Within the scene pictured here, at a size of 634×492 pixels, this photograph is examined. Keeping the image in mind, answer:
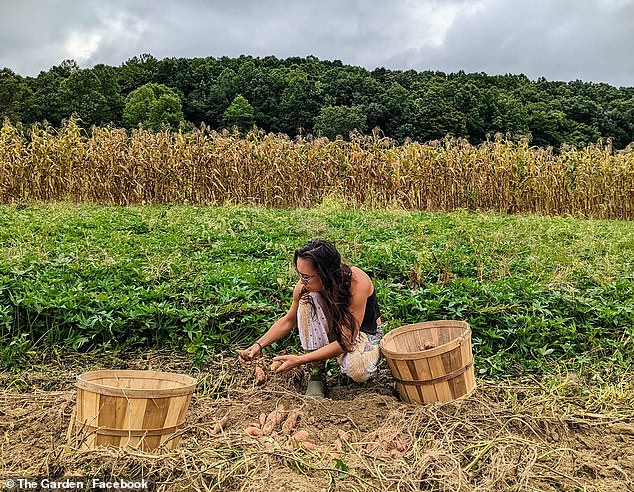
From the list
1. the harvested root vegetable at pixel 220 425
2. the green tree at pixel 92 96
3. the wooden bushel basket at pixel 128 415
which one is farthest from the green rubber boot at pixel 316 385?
the green tree at pixel 92 96

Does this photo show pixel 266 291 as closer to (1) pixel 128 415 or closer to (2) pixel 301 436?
(2) pixel 301 436

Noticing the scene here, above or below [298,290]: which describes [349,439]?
below

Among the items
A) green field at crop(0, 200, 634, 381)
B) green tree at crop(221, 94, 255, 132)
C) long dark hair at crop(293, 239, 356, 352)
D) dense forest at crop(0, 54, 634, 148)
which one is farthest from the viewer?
green tree at crop(221, 94, 255, 132)

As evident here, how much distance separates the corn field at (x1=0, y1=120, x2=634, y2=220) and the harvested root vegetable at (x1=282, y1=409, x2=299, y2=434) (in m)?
9.34

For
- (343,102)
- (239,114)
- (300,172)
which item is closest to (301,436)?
(300,172)

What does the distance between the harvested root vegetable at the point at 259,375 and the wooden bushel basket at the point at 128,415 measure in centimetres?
103

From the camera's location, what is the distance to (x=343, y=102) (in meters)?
29.1

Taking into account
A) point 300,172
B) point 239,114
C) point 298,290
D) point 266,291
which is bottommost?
point 266,291

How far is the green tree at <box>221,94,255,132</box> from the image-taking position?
2695 cm

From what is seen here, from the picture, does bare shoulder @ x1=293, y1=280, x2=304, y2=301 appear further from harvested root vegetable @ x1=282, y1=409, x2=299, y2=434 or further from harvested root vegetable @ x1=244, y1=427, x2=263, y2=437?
harvested root vegetable @ x1=244, y1=427, x2=263, y2=437

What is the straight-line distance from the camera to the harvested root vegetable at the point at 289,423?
307cm

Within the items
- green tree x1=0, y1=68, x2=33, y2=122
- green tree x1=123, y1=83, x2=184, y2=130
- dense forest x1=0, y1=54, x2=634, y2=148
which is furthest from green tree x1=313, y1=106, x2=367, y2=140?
green tree x1=0, y1=68, x2=33, y2=122

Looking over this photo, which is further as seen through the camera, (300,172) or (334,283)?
(300,172)

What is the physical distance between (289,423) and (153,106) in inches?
1268
